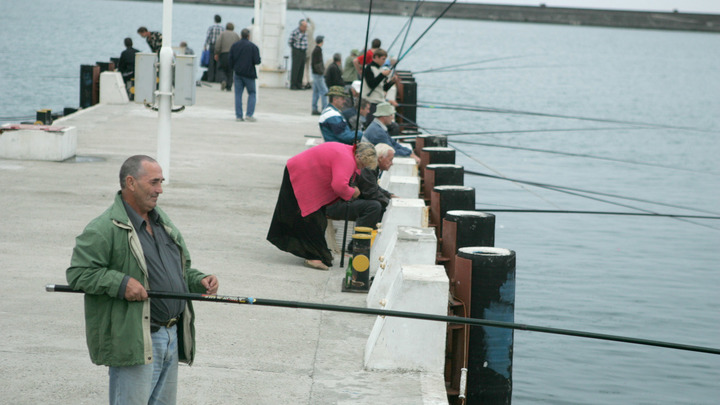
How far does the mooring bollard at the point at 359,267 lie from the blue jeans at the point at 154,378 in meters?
3.61

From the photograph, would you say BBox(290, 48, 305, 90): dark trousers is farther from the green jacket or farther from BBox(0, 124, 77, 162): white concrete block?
the green jacket

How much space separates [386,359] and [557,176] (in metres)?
21.4

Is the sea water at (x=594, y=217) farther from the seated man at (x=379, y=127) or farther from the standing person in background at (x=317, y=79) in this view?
the standing person in background at (x=317, y=79)

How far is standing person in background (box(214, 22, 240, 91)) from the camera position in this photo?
25.8 m

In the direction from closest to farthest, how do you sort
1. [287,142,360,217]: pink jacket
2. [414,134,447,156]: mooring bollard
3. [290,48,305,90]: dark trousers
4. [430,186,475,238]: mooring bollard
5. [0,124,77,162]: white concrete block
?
1. [287,142,360,217]: pink jacket
2. [430,186,475,238]: mooring bollard
3. [0,124,77,162]: white concrete block
4. [414,134,447,156]: mooring bollard
5. [290,48,305,90]: dark trousers

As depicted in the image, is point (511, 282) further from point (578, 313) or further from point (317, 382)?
point (578, 313)

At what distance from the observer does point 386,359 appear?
21.7ft

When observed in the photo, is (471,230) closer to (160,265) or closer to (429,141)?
(160,265)

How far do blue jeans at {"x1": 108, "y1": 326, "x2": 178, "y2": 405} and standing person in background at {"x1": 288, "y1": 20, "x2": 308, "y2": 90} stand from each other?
22.0m

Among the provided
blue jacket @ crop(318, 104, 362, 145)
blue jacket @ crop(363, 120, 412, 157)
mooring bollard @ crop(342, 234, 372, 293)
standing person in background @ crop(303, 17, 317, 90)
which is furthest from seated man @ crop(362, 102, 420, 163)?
standing person in background @ crop(303, 17, 317, 90)

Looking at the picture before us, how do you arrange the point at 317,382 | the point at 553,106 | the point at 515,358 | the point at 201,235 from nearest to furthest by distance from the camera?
1. the point at 317,382
2. the point at 201,235
3. the point at 515,358
4. the point at 553,106

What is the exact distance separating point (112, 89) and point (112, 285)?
1820 centimetres

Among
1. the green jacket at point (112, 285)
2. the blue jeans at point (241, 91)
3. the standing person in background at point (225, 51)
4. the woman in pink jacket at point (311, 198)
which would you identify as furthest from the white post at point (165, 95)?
the standing person in background at point (225, 51)

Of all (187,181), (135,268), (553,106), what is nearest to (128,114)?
(187,181)
